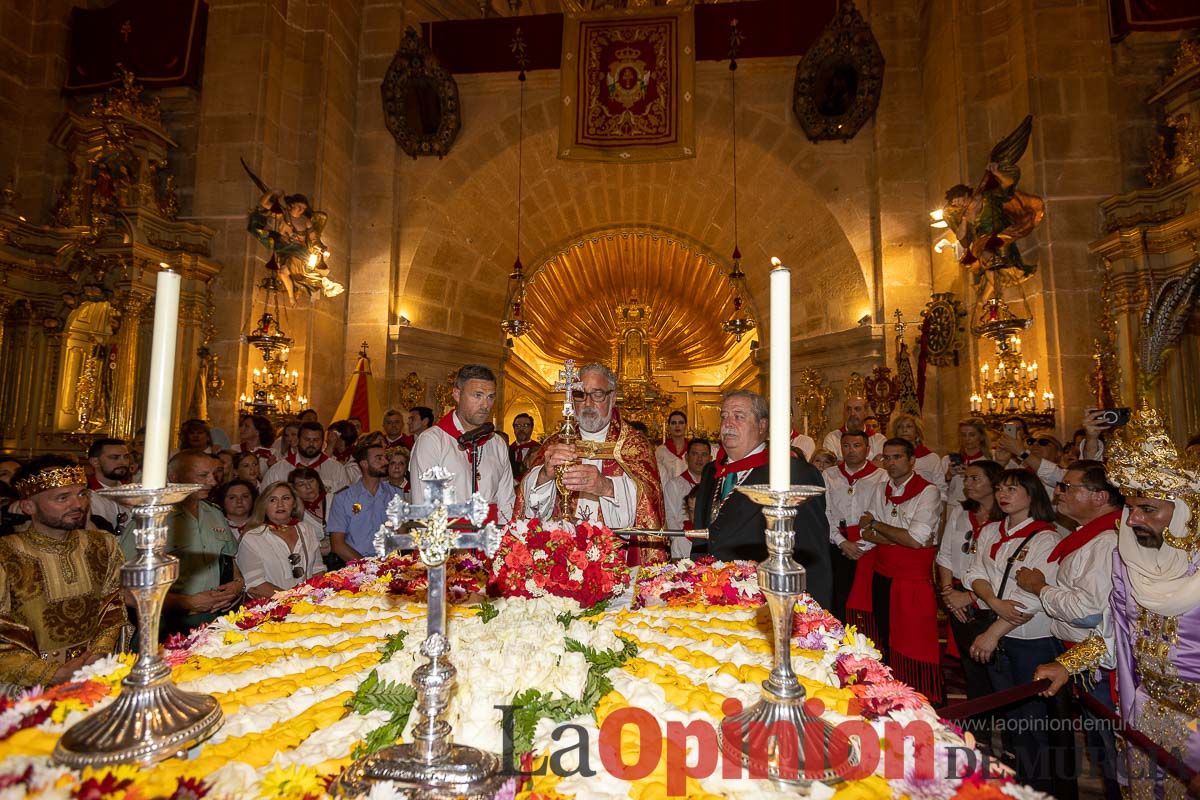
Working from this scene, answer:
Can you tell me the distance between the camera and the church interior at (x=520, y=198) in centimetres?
841

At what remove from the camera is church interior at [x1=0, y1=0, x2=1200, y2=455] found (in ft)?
27.6

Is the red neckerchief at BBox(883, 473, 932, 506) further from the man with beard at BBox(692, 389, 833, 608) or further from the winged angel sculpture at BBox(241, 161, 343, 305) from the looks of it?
the winged angel sculpture at BBox(241, 161, 343, 305)

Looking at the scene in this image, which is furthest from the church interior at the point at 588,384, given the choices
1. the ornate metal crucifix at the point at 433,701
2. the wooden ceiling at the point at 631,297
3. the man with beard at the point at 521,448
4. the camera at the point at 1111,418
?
the man with beard at the point at 521,448

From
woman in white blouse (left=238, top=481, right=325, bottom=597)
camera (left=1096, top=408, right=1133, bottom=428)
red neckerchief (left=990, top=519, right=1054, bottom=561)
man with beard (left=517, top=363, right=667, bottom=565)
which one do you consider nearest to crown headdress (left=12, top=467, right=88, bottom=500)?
woman in white blouse (left=238, top=481, right=325, bottom=597)

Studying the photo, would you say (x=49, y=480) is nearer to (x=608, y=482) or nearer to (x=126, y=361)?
(x=608, y=482)

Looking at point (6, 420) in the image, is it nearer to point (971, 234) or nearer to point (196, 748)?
point (196, 748)

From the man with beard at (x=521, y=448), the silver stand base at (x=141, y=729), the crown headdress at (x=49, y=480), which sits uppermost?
the man with beard at (x=521, y=448)

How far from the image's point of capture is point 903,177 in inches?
440

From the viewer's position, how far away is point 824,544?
3.38 meters

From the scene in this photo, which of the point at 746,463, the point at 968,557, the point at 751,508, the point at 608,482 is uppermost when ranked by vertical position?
the point at 746,463

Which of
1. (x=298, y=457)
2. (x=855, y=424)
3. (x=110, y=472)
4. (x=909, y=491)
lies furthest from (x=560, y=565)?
(x=855, y=424)

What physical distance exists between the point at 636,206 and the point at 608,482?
1145 cm

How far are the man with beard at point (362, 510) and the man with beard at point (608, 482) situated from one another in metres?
2.31

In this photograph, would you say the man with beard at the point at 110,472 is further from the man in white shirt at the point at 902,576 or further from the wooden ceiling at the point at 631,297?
the wooden ceiling at the point at 631,297
